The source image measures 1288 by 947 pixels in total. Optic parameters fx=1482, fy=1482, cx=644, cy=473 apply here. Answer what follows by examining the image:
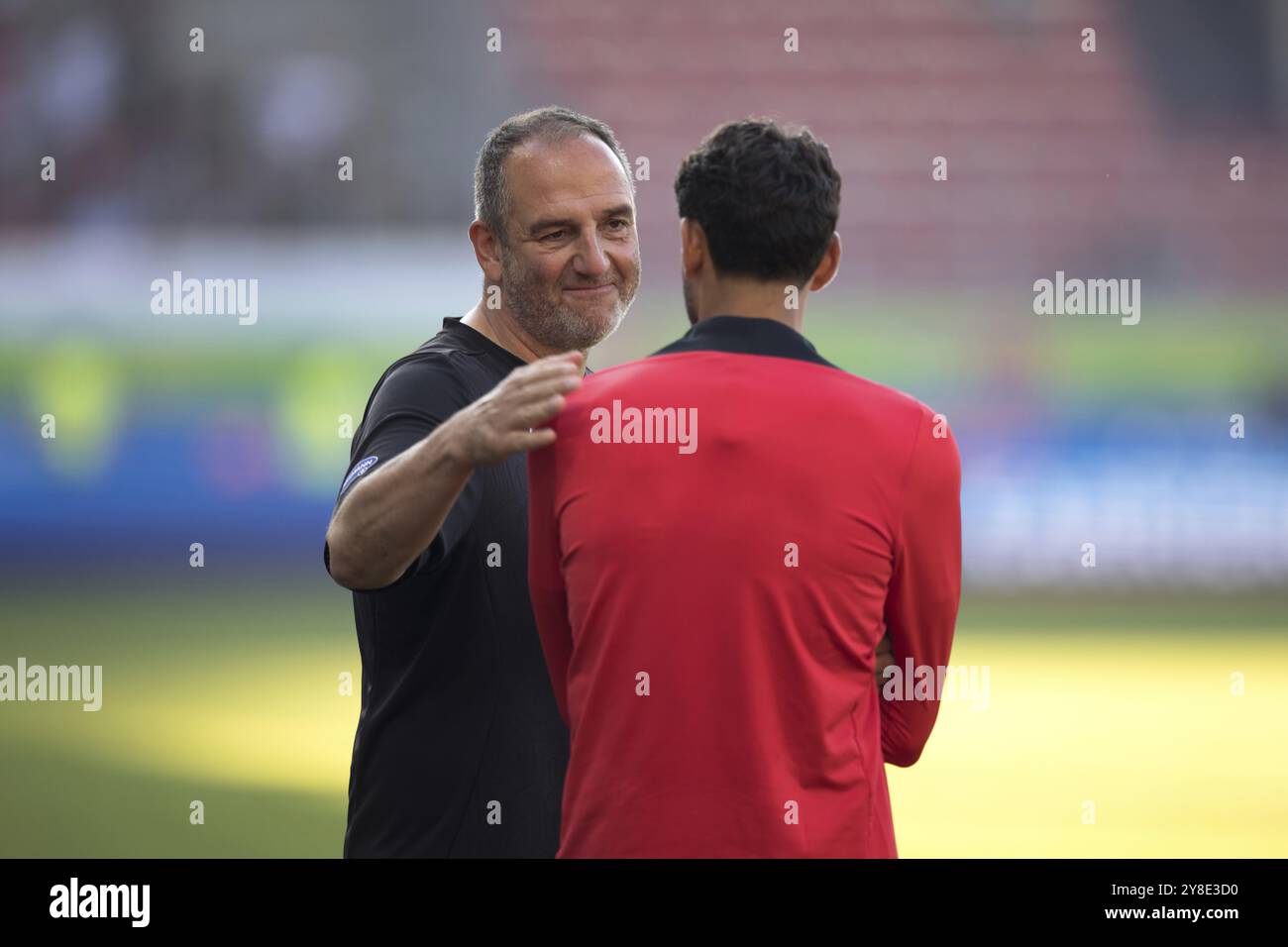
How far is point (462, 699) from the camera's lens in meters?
1.85

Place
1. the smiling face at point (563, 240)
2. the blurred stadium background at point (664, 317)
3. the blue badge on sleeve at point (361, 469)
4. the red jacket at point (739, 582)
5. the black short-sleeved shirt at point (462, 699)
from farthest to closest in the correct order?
1. the blurred stadium background at point (664, 317)
2. the smiling face at point (563, 240)
3. the black short-sleeved shirt at point (462, 699)
4. the blue badge on sleeve at point (361, 469)
5. the red jacket at point (739, 582)

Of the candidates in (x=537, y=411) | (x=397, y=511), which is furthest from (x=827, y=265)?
(x=397, y=511)

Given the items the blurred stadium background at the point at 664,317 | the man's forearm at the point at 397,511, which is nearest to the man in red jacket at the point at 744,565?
Result: the man's forearm at the point at 397,511

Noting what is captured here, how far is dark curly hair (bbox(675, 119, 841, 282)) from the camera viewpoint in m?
1.47

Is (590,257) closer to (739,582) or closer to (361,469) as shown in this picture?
(361,469)

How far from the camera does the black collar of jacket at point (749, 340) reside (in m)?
1.46

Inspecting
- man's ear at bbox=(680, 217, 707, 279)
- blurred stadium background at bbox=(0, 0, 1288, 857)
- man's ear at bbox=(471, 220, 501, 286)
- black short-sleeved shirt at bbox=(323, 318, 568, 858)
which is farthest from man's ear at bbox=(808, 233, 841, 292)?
blurred stadium background at bbox=(0, 0, 1288, 857)

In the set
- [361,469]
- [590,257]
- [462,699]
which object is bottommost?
[462,699]

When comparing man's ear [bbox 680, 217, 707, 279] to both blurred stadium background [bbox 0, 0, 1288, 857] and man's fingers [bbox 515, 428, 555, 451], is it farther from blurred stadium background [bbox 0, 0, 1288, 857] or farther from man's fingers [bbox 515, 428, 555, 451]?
blurred stadium background [bbox 0, 0, 1288, 857]

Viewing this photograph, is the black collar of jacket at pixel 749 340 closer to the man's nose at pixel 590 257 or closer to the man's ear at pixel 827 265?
the man's ear at pixel 827 265

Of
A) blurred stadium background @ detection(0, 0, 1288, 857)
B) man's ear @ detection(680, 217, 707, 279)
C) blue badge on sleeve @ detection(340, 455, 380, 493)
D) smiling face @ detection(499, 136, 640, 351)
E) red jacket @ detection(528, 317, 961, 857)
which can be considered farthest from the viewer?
blurred stadium background @ detection(0, 0, 1288, 857)

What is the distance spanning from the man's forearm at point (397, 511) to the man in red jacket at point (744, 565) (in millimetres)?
143

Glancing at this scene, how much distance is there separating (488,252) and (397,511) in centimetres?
61
